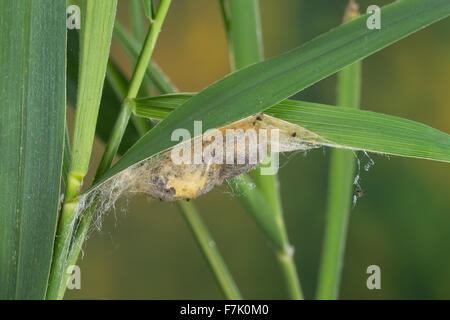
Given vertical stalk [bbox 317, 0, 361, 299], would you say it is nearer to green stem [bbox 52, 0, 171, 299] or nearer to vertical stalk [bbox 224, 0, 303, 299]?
vertical stalk [bbox 224, 0, 303, 299]

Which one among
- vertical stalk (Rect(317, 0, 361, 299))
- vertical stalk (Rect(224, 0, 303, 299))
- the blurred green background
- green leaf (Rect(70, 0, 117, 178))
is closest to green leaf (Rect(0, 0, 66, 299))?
green leaf (Rect(70, 0, 117, 178))

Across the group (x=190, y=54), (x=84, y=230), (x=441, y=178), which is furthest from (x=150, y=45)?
(x=441, y=178)

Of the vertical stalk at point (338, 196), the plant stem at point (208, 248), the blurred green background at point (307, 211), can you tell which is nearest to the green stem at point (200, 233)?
the plant stem at point (208, 248)

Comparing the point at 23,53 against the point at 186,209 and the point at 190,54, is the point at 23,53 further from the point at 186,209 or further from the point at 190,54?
the point at 190,54

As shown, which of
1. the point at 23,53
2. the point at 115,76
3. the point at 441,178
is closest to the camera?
the point at 23,53

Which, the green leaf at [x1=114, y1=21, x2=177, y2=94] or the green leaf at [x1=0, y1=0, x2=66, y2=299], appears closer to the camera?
the green leaf at [x1=0, y1=0, x2=66, y2=299]

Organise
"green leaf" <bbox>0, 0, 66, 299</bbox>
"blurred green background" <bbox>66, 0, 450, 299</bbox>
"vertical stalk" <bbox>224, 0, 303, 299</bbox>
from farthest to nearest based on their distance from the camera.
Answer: "blurred green background" <bbox>66, 0, 450, 299</bbox> < "vertical stalk" <bbox>224, 0, 303, 299</bbox> < "green leaf" <bbox>0, 0, 66, 299</bbox>
